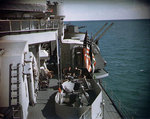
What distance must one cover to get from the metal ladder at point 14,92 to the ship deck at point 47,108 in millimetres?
1570

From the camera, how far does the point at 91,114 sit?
8500 mm

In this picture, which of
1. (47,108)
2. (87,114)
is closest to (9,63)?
(47,108)

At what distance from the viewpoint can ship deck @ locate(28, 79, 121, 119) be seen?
9312mm

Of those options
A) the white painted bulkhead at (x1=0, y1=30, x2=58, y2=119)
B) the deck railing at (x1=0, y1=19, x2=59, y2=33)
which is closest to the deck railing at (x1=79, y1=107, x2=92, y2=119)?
the white painted bulkhead at (x1=0, y1=30, x2=58, y2=119)

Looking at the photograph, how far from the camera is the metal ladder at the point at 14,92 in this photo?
25.5ft

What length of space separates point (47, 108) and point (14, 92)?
9.31 feet

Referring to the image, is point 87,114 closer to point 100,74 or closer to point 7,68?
point 7,68

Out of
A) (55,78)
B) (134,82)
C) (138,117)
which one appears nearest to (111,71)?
(134,82)

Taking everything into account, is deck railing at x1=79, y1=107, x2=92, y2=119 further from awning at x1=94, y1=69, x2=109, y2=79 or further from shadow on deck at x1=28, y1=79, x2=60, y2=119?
awning at x1=94, y1=69, x2=109, y2=79

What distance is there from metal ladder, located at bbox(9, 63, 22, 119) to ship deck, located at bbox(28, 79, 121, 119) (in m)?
1.57

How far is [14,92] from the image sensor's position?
790 cm

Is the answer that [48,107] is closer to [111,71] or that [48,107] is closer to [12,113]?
[12,113]

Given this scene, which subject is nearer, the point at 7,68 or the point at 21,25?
the point at 7,68

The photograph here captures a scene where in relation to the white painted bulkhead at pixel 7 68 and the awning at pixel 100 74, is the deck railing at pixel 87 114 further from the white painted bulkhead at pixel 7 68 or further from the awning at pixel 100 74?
the awning at pixel 100 74
